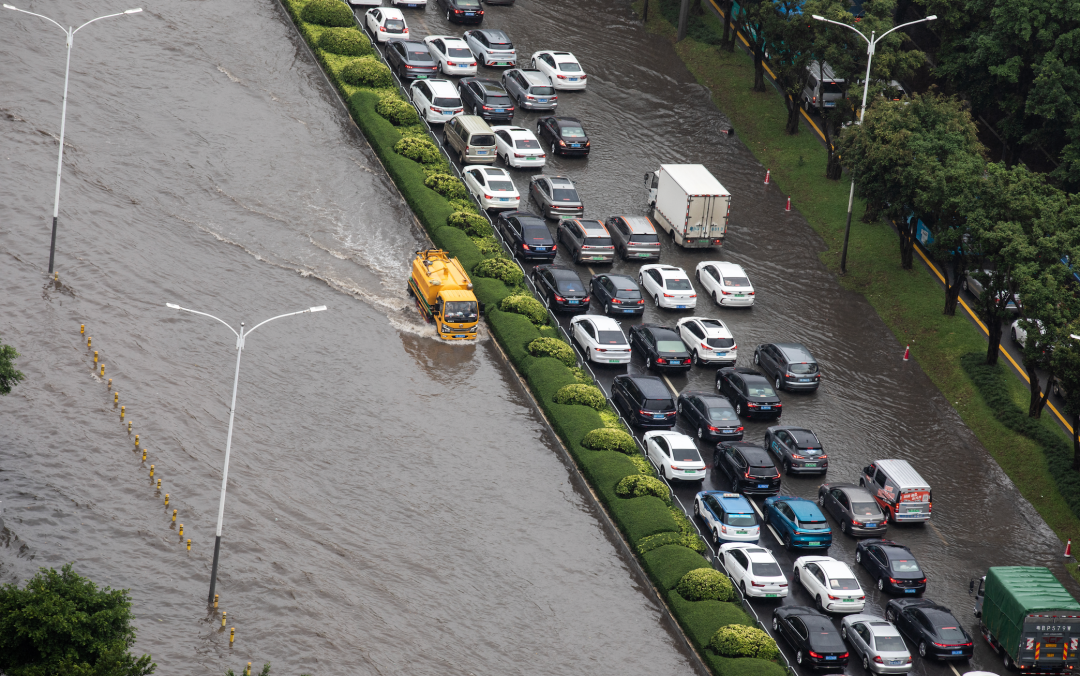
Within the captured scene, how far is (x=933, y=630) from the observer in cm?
3884

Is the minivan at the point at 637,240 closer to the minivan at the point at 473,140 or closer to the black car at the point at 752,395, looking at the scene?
the minivan at the point at 473,140

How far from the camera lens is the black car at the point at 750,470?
1743 inches

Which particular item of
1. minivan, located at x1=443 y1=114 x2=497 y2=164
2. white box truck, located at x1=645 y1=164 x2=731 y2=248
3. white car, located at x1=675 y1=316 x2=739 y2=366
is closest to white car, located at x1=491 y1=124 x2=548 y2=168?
minivan, located at x1=443 y1=114 x2=497 y2=164

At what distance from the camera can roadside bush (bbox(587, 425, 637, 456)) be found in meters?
45.3

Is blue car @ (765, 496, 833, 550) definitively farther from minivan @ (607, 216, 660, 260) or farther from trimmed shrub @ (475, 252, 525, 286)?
minivan @ (607, 216, 660, 260)

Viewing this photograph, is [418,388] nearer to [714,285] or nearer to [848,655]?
[714,285]

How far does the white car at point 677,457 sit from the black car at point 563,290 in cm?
908

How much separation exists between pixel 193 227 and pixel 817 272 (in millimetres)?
27965

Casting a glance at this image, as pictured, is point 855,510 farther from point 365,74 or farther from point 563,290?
point 365,74

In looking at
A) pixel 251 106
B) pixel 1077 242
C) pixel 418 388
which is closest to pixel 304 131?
pixel 251 106

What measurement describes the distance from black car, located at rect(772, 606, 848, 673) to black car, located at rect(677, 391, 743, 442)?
30.1ft

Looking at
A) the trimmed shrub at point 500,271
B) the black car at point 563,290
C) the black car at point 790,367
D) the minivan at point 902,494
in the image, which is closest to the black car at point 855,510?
the minivan at point 902,494

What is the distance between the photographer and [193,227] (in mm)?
Result: 57156

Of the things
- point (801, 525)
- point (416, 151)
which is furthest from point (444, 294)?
point (801, 525)
